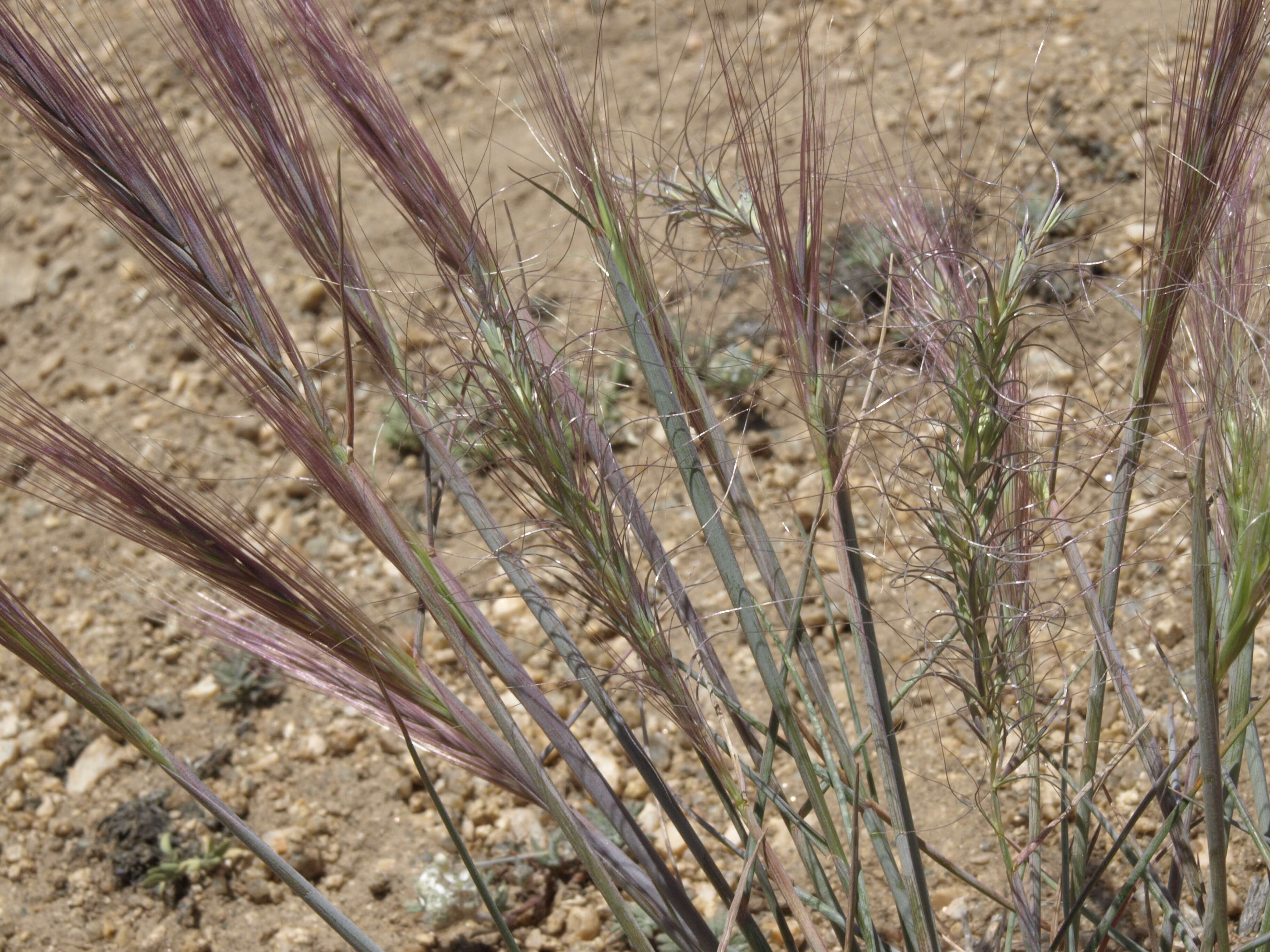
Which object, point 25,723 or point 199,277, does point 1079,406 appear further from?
point 25,723

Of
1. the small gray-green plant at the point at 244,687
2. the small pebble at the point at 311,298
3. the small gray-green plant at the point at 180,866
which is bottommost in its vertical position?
the small gray-green plant at the point at 180,866

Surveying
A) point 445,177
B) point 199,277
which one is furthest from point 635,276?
point 199,277

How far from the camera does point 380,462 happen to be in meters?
2.04

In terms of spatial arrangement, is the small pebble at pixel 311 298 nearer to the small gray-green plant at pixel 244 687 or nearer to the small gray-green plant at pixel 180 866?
the small gray-green plant at pixel 244 687

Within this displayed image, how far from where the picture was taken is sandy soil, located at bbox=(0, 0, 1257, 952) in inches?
54.9

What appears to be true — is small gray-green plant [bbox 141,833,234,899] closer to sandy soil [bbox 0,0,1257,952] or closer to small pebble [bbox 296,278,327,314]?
sandy soil [bbox 0,0,1257,952]

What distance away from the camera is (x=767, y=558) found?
3.25 feet

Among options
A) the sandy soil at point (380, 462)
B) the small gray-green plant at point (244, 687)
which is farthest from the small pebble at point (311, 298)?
the small gray-green plant at point (244, 687)

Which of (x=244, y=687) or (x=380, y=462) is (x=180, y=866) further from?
(x=380, y=462)

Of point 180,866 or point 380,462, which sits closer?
point 180,866

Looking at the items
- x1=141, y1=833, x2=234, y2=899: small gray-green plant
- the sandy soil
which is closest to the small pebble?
the sandy soil

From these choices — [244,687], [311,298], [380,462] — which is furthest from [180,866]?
[311,298]

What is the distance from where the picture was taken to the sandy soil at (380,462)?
139 centimetres

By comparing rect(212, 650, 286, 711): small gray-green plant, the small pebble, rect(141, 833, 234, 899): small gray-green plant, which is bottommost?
rect(141, 833, 234, 899): small gray-green plant
